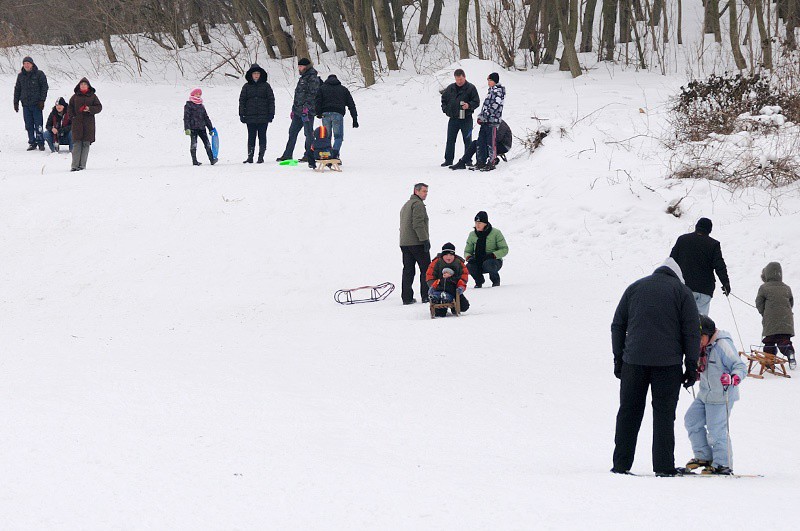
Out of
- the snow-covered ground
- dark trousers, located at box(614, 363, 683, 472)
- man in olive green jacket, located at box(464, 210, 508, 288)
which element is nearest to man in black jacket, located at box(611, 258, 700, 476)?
dark trousers, located at box(614, 363, 683, 472)

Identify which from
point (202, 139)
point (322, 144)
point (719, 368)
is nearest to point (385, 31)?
point (322, 144)

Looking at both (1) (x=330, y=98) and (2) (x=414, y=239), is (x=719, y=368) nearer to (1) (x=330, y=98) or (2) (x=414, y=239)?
(2) (x=414, y=239)

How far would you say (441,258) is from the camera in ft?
40.5

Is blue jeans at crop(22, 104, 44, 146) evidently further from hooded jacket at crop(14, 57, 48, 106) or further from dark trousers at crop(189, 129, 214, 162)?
dark trousers at crop(189, 129, 214, 162)

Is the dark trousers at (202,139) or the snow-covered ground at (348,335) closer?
the snow-covered ground at (348,335)

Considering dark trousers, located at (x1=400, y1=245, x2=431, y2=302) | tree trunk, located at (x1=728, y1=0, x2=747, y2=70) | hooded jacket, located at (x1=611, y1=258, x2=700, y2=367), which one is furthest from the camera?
tree trunk, located at (x1=728, y1=0, x2=747, y2=70)

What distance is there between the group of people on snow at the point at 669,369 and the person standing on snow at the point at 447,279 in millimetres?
5584

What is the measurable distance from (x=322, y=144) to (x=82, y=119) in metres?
4.74

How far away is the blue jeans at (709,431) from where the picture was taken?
6.60 m

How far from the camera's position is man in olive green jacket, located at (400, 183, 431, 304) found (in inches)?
513

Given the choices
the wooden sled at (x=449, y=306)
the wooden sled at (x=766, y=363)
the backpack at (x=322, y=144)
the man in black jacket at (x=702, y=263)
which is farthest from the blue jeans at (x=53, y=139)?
the wooden sled at (x=766, y=363)

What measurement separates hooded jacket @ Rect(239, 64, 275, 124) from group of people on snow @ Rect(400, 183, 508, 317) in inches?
249

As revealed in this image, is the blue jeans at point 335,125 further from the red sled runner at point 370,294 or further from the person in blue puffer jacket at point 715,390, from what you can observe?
the person in blue puffer jacket at point 715,390

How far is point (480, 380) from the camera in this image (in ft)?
29.8
